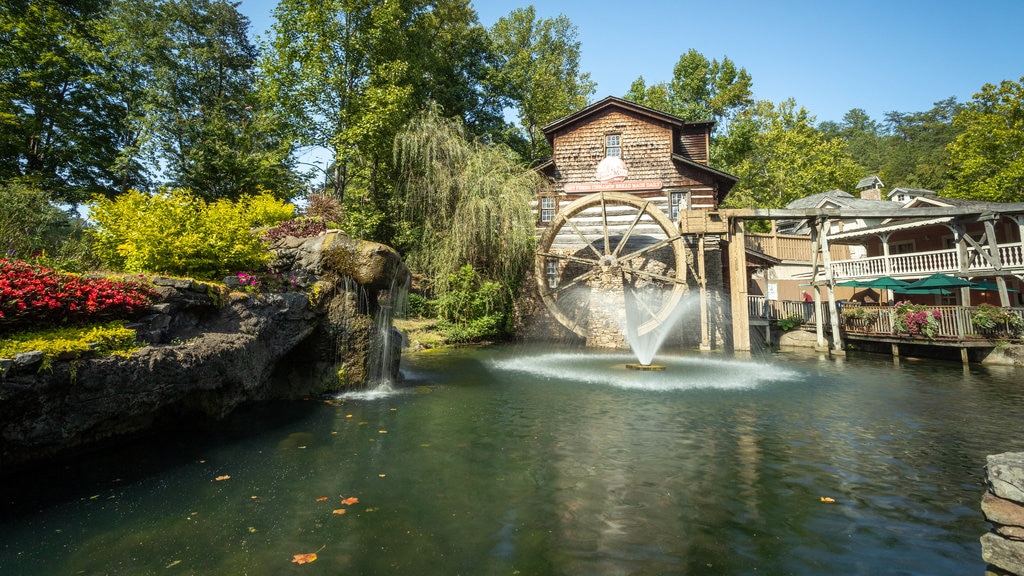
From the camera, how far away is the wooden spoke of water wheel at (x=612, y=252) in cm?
1491

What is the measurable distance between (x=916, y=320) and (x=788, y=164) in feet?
63.3

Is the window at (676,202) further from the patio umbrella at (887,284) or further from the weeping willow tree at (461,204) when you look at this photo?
the patio umbrella at (887,284)

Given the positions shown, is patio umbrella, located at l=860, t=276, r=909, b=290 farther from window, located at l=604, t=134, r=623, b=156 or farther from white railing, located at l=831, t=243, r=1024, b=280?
window, located at l=604, t=134, r=623, b=156

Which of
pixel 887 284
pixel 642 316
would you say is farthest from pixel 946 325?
pixel 642 316

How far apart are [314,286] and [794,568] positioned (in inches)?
280

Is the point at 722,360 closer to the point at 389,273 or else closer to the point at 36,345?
the point at 389,273

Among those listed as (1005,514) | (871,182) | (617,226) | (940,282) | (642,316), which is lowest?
(1005,514)

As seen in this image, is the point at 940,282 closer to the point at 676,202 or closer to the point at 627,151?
the point at 676,202

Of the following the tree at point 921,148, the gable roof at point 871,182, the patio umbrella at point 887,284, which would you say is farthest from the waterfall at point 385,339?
the tree at point 921,148

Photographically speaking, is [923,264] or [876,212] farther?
[923,264]

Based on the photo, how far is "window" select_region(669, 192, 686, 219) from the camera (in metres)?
16.4

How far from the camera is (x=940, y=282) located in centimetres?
1348

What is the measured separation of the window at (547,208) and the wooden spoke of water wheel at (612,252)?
1.00 metres

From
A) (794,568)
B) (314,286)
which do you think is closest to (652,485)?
(794,568)
